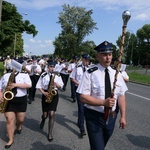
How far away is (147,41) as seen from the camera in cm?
10156

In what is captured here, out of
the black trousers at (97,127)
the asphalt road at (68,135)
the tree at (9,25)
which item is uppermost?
the tree at (9,25)

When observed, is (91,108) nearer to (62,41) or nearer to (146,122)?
(146,122)

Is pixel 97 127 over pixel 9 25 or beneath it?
beneath

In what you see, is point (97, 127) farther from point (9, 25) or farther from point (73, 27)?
point (73, 27)

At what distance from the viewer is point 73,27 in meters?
66.8

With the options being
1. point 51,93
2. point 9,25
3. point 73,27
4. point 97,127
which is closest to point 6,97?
point 51,93

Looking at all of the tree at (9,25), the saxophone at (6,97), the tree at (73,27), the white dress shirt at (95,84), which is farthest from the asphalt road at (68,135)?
the tree at (73,27)

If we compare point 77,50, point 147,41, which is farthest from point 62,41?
point 147,41

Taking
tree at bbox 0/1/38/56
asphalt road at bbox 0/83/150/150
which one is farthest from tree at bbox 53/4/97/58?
asphalt road at bbox 0/83/150/150

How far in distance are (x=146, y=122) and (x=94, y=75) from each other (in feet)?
16.2

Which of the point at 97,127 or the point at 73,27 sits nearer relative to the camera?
the point at 97,127

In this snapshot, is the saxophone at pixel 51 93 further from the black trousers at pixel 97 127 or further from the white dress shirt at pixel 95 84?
the white dress shirt at pixel 95 84

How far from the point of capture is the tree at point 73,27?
6569 cm

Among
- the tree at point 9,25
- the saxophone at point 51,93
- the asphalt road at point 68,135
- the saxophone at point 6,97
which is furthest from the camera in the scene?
the tree at point 9,25
